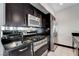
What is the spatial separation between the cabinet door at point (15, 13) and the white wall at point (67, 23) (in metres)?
0.55

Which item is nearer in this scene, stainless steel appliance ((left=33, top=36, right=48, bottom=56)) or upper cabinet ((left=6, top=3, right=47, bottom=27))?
upper cabinet ((left=6, top=3, right=47, bottom=27))

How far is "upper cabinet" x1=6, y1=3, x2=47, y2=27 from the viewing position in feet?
4.75

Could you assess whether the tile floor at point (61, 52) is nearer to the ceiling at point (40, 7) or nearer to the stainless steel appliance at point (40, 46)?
the stainless steel appliance at point (40, 46)

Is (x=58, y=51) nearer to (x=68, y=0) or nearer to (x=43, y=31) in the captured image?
(x=43, y=31)

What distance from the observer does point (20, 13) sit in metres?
1.51

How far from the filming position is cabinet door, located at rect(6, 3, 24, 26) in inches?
56.9

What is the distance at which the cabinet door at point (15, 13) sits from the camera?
1.45 m

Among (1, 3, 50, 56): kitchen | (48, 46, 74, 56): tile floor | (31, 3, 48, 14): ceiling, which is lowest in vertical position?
(48, 46, 74, 56): tile floor

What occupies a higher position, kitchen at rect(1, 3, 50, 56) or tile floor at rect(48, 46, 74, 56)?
kitchen at rect(1, 3, 50, 56)

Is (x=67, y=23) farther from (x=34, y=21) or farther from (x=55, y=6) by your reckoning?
(x=34, y=21)

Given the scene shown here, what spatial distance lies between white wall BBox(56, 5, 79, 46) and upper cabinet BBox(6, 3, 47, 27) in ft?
0.82

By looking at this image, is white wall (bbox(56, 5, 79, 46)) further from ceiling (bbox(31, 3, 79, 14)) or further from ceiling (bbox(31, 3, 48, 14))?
ceiling (bbox(31, 3, 48, 14))

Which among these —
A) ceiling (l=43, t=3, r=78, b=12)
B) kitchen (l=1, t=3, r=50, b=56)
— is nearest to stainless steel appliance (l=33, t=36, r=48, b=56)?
kitchen (l=1, t=3, r=50, b=56)

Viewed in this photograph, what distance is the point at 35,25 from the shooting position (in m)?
1.57
